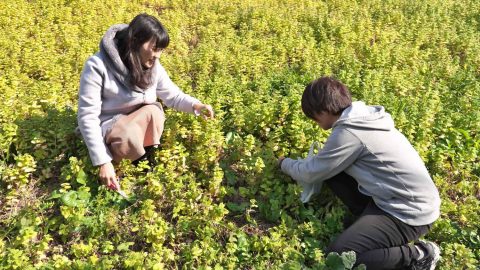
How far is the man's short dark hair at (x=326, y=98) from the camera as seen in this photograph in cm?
320

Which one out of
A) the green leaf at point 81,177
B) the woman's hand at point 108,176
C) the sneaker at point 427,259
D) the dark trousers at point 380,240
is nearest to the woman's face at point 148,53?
the woman's hand at point 108,176

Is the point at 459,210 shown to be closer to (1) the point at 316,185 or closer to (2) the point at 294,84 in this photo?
(1) the point at 316,185

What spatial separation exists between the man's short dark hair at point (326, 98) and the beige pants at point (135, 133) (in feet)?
4.50

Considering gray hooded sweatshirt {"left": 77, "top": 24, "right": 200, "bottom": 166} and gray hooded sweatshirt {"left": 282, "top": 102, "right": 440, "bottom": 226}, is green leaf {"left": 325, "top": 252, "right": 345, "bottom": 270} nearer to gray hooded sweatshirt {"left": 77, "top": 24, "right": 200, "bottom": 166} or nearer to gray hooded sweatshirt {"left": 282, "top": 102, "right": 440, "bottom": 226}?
gray hooded sweatshirt {"left": 282, "top": 102, "right": 440, "bottom": 226}

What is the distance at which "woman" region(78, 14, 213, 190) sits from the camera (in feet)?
11.3

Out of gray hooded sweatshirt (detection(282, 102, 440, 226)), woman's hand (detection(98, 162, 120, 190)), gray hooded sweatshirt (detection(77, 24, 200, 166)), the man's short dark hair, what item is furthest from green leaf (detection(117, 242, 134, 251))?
the man's short dark hair

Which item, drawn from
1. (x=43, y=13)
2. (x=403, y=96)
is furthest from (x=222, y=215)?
(x=43, y=13)

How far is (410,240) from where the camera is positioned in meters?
3.14

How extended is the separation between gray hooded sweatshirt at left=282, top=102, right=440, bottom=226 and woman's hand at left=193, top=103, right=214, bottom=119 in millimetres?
1281

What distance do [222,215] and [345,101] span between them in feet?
4.15

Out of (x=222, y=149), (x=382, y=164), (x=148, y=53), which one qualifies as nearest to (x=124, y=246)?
(x=222, y=149)

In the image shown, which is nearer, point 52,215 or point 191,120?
point 52,215

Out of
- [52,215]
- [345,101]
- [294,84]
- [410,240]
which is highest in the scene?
[345,101]

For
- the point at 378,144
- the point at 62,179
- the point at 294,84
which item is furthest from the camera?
the point at 294,84
